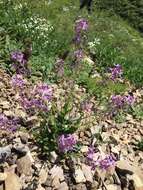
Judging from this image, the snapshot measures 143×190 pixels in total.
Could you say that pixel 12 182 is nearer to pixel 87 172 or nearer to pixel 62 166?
pixel 62 166

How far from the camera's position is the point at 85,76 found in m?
12.2

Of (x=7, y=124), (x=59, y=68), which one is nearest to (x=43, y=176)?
(x=7, y=124)

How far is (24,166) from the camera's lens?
7.74m

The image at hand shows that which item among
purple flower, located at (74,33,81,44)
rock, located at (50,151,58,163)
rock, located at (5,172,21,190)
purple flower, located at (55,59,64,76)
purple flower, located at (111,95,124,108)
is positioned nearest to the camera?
rock, located at (5,172,21,190)

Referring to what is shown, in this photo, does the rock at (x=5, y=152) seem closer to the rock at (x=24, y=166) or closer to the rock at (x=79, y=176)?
the rock at (x=24, y=166)

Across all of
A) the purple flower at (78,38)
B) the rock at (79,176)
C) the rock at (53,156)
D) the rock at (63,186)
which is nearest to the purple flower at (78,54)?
the purple flower at (78,38)

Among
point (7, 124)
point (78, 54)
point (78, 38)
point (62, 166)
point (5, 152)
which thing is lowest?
point (62, 166)

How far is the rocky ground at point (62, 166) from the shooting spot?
300 inches

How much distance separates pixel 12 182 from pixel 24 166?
0.46 metres

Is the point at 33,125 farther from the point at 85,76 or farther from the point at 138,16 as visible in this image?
the point at 138,16

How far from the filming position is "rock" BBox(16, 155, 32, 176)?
7.71 metres

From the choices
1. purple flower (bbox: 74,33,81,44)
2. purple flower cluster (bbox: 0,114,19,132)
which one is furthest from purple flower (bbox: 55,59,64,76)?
purple flower cluster (bbox: 0,114,19,132)

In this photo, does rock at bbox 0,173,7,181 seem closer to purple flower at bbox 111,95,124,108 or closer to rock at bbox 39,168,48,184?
rock at bbox 39,168,48,184

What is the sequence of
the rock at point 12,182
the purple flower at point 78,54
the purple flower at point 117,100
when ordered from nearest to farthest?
the rock at point 12,182 → the purple flower at point 117,100 → the purple flower at point 78,54
